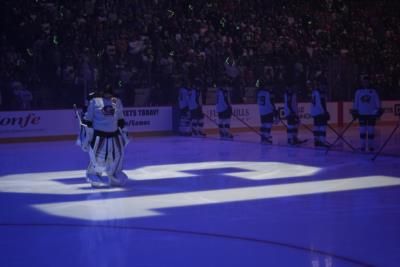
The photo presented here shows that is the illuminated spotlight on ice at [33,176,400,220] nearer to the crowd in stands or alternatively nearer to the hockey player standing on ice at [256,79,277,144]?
the hockey player standing on ice at [256,79,277,144]

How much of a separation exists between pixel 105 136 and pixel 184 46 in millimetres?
12419

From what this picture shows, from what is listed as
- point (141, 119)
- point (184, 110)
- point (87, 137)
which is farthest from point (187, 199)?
point (141, 119)

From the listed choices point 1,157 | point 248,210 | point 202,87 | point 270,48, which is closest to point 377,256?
point 248,210

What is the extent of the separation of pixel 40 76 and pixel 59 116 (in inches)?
59.0

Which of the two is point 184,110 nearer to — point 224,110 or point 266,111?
point 224,110

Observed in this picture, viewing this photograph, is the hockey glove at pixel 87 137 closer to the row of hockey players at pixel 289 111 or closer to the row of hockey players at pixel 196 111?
the row of hockey players at pixel 289 111

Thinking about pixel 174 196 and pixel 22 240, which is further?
pixel 174 196

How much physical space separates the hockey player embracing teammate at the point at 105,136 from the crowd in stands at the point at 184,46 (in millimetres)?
8355

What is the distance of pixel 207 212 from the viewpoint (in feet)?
28.0

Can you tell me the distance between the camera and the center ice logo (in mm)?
8867

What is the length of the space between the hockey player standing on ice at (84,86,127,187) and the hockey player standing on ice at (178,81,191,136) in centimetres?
982

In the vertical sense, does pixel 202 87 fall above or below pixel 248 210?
above

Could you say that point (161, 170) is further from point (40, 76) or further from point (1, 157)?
point (40, 76)

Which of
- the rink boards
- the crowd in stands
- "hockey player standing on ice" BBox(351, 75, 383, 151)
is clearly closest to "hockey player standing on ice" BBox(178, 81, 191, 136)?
the rink boards
